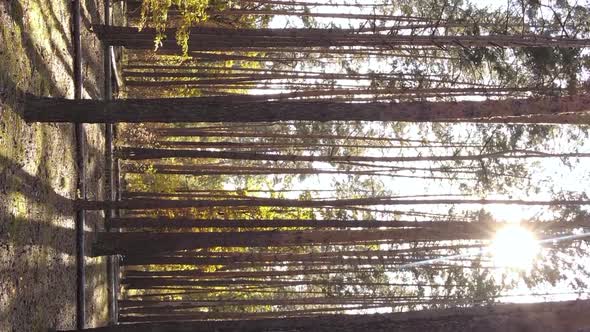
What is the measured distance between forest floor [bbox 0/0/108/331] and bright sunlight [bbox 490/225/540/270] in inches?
233

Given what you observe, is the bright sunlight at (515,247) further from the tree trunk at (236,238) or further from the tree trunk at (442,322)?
the tree trunk at (442,322)

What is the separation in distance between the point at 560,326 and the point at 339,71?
29.9 ft

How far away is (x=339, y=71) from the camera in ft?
42.7

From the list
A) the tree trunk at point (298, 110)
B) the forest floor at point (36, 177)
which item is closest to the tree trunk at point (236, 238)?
the forest floor at point (36, 177)

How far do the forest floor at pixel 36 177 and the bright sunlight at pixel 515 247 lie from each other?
593cm

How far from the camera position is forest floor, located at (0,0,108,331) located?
5723 mm

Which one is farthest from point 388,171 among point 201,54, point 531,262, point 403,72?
point 201,54

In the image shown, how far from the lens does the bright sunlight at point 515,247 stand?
29.5 feet

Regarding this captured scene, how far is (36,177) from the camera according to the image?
6.68m

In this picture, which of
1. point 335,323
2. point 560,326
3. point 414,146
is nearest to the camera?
point 560,326

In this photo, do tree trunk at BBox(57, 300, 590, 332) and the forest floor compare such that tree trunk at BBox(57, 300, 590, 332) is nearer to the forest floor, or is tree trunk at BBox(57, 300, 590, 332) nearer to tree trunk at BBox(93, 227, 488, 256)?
the forest floor

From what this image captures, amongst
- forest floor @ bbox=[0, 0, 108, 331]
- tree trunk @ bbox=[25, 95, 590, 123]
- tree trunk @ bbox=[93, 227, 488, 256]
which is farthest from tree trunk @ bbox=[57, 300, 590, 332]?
tree trunk @ bbox=[93, 227, 488, 256]

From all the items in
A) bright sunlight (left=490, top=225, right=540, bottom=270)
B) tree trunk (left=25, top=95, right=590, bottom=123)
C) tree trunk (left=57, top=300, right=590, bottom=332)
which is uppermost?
tree trunk (left=25, top=95, right=590, bottom=123)

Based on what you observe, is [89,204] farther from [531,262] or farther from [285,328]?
[531,262]
